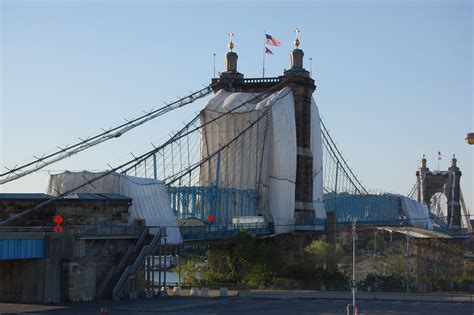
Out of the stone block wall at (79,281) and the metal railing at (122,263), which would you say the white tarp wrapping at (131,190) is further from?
the stone block wall at (79,281)

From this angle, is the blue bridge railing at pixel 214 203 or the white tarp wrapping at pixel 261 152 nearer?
the blue bridge railing at pixel 214 203

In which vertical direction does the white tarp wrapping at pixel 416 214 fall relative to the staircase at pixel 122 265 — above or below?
above

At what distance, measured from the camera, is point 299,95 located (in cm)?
13225

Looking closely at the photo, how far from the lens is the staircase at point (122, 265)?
2761 inches

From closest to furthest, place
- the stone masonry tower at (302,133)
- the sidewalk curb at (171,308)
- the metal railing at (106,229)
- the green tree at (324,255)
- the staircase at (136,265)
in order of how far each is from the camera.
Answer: the sidewalk curb at (171,308) → the metal railing at (106,229) → the staircase at (136,265) → the green tree at (324,255) → the stone masonry tower at (302,133)

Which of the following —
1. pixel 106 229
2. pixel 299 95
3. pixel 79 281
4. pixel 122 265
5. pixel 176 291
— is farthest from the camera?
pixel 299 95

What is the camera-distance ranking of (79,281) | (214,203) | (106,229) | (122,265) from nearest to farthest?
(79,281) → (106,229) → (122,265) → (214,203)

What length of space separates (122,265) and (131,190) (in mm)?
11488

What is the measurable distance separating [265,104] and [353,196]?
1793 inches

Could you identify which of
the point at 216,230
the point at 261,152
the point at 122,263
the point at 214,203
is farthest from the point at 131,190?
the point at 261,152

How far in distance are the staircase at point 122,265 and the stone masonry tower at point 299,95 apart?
59441 millimetres

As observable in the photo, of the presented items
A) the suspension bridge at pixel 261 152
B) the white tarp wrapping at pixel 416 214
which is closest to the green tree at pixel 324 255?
the suspension bridge at pixel 261 152

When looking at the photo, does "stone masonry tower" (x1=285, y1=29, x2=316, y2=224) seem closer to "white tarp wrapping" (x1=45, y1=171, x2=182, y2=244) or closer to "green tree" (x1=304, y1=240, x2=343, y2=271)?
"green tree" (x1=304, y1=240, x2=343, y2=271)

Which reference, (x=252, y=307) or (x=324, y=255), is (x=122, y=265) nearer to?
(x=252, y=307)
